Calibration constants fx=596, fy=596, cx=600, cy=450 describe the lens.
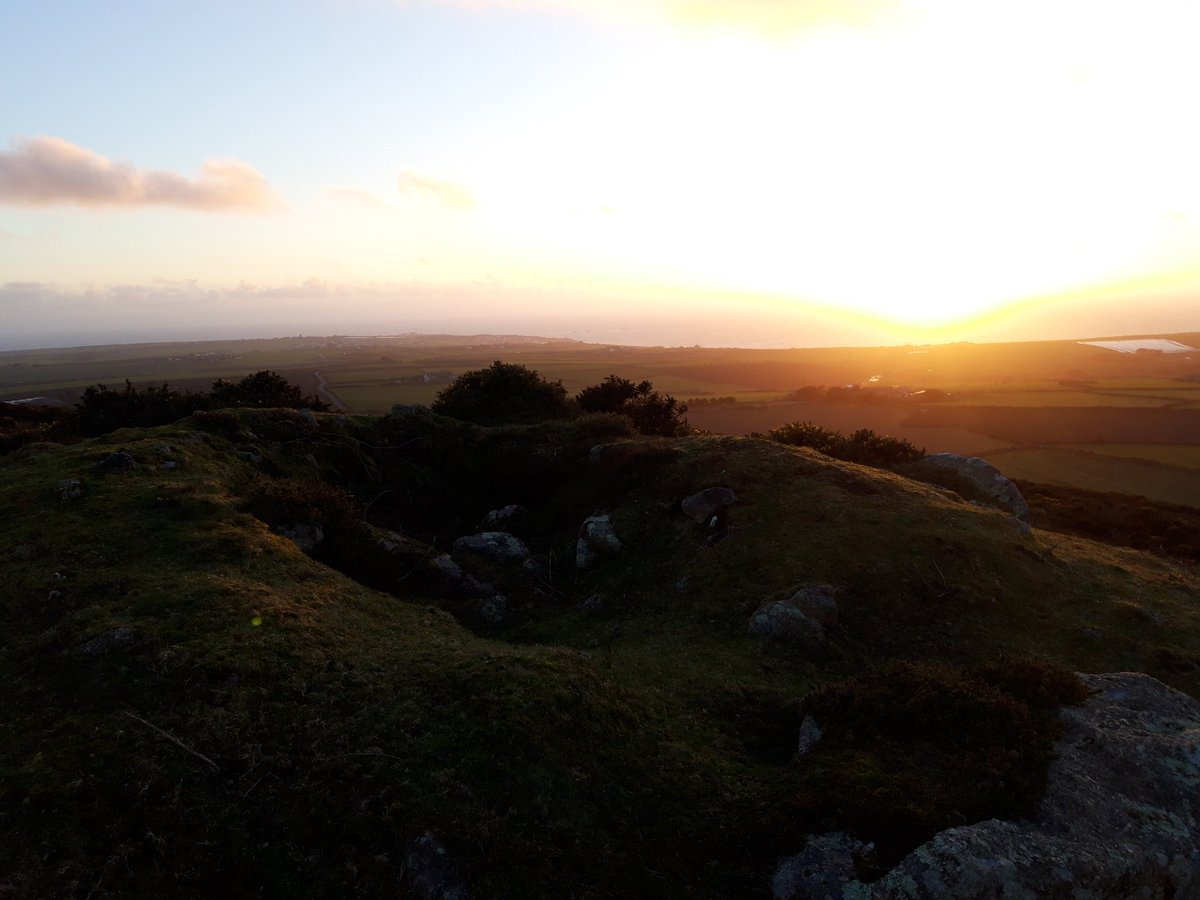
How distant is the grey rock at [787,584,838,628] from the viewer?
45.6ft

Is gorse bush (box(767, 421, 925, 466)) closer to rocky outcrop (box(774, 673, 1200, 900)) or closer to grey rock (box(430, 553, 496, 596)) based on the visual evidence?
grey rock (box(430, 553, 496, 596))

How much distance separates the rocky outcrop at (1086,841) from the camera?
6133 mm

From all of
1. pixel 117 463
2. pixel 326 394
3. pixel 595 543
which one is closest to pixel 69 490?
pixel 117 463

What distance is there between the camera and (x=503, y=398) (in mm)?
35469

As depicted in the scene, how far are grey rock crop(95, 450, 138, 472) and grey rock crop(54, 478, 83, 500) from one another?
3.25 feet

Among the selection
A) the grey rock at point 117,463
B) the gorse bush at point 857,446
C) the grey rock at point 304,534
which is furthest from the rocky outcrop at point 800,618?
the grey rock at point 117,463

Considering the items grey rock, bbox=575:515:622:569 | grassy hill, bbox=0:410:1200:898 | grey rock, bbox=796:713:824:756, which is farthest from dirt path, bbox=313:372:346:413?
grey rock, bbox=796:713:824:756

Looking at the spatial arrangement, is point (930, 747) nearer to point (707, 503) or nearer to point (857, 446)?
point (707, 503)

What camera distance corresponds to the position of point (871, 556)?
16.1 metres

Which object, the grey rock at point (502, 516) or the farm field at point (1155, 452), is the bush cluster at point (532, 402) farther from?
the farm field at point (1155, 452)

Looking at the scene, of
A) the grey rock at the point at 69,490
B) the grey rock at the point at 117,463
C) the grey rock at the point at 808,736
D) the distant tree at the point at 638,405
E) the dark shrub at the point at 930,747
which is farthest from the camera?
the distant tree at the point at 638,405

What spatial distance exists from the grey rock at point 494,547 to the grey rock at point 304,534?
13.2ft

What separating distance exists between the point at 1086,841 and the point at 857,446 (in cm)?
2618

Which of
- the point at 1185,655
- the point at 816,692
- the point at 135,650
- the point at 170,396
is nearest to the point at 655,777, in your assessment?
the point at 816,692
